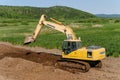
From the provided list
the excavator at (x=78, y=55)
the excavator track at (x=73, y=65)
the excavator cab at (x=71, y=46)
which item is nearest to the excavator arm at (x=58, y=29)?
the excavator at (x=78, y=55)

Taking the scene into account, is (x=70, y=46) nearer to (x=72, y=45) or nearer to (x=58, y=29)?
(x=72, y=45)

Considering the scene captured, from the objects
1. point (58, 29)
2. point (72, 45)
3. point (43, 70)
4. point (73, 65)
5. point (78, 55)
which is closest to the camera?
point (43, 70)

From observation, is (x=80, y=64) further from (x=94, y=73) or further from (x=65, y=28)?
(x=65, y=28)

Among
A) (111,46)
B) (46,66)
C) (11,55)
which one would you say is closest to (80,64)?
(46,66)

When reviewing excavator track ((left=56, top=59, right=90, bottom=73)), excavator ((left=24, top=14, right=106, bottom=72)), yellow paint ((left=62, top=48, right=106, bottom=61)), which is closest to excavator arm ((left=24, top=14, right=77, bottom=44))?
excavator ((left=24, top=14, right=106, bottom=72))

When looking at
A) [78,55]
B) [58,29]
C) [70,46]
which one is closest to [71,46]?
[70,46]

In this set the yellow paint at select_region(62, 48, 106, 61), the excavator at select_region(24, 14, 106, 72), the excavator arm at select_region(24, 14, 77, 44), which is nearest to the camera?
the yellow paint at select_region(62, 48, 106, 61)

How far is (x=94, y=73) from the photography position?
2244 cm

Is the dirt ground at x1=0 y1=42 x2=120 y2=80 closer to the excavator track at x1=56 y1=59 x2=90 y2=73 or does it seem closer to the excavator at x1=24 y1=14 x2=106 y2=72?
the excavator track at x1=56 y1=59 x2=90 y2=73

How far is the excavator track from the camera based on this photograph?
22.7 metres

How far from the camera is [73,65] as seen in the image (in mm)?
23375

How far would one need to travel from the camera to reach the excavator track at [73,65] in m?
22.7

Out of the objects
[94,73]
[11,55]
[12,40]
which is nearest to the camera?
[94,73]

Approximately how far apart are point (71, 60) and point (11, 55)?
7133 mm
